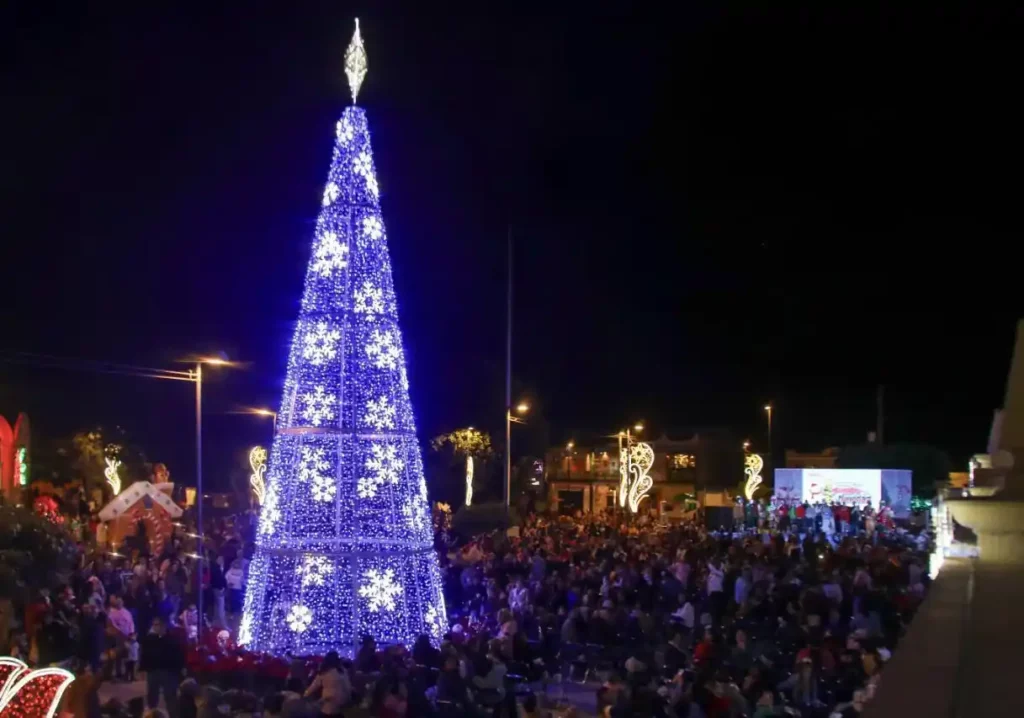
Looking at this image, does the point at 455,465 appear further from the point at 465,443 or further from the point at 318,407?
the point at 318,407

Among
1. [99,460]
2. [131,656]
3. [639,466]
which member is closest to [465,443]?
[639,466]

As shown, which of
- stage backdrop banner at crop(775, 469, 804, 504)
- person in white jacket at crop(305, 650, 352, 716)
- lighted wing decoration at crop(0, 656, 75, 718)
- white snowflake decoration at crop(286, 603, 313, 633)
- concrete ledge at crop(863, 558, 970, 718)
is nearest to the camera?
concrete ledge at crop(863, 558, 970, 718)

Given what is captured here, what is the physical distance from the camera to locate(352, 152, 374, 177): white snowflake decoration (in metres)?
15.0

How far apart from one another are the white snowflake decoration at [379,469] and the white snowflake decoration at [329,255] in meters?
2.43

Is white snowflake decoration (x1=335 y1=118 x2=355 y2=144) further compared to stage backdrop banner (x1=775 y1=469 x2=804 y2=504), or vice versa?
stage backdrop banner (x1=775 y1=469 x2=804 y2=504)

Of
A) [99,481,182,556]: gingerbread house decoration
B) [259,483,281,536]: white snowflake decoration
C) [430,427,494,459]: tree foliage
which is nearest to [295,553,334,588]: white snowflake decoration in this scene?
[259,483,281,536]: white snowflake decoration

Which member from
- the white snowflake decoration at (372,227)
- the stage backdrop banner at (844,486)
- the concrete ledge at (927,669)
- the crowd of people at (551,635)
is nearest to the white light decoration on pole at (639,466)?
the stage backdrop banner at (844,486)

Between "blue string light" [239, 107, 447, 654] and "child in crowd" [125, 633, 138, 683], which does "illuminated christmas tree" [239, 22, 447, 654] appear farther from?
"child in crowd" [125, 633, 138, 683]

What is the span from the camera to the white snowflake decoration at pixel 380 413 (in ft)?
49.0

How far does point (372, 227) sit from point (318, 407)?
2494 mm

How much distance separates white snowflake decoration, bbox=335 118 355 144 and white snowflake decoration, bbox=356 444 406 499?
161 inches

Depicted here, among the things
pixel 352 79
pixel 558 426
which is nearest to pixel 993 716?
pixel 352 79

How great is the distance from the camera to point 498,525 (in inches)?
1098

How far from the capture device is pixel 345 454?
14.9 m
